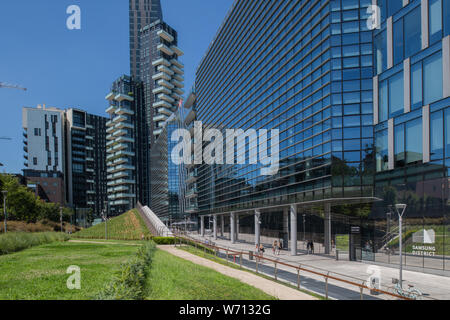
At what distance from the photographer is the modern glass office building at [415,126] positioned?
2298cm

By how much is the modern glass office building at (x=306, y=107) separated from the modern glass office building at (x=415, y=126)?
222 cm

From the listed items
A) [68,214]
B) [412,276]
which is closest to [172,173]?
[68,214]

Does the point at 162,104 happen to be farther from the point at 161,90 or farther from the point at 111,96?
the point at 111,96

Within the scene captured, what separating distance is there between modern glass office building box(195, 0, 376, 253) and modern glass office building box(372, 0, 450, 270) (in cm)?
222

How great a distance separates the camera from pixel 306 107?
3706cm

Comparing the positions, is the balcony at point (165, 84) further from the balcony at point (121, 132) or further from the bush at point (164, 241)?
the bush at point (164, 241)

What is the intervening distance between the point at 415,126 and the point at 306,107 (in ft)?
43.1

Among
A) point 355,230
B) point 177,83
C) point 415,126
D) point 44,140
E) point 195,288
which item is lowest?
point 355,230

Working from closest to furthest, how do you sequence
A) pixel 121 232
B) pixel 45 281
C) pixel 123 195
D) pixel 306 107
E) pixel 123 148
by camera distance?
pixel 45 281 → pixel 306 107 → pixel 121 232 → pixel 123 195 → pixel 123 148

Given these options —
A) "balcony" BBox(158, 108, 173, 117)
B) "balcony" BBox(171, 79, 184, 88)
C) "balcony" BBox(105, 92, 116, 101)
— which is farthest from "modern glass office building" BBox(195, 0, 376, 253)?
"balcony" BBox(105, 92, 116, 101)

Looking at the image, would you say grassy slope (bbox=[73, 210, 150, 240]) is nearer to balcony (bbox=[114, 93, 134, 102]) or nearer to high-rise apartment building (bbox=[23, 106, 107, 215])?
high-rise apartment building (bbox=[23, 106, 107, 215])

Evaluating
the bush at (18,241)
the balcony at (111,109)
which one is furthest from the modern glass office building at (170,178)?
the bush at (18,241)

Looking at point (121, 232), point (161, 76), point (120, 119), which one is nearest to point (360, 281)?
point (121, 232)

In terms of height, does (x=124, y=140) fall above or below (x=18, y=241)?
above
